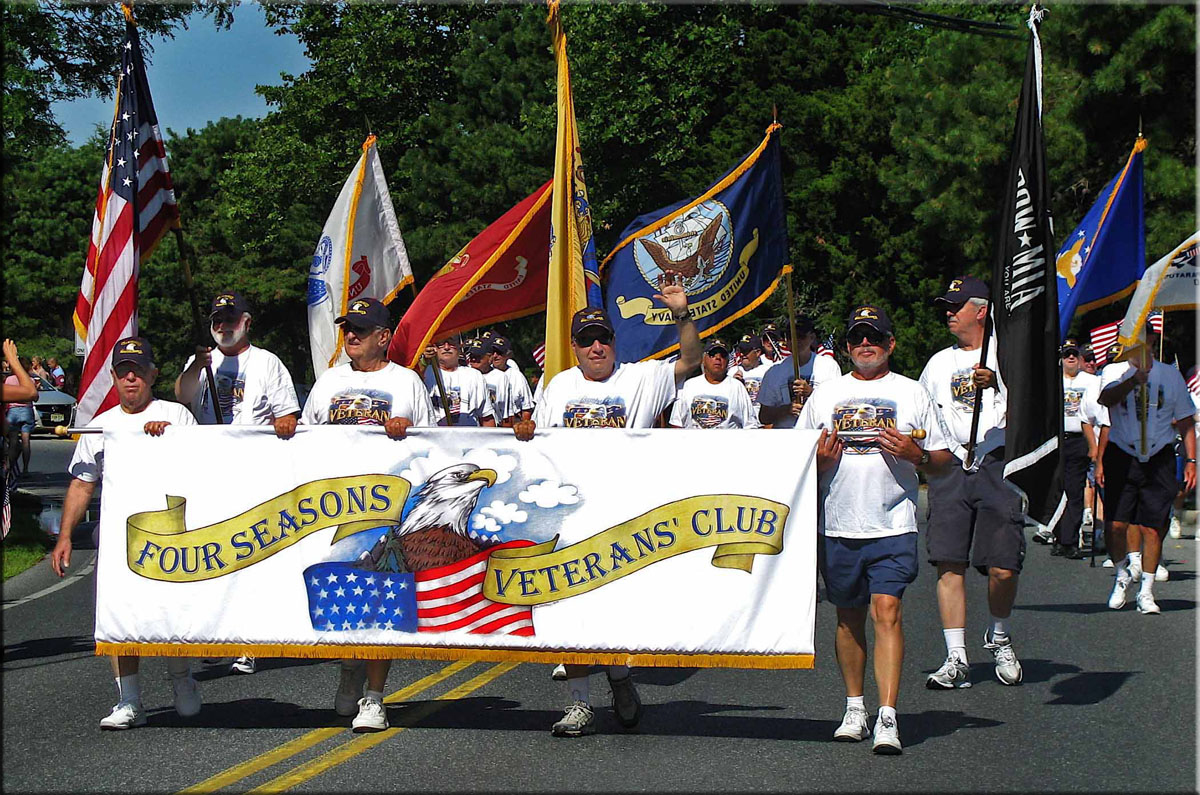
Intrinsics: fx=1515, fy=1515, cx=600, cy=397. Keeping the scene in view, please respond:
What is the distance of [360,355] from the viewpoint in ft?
24.6

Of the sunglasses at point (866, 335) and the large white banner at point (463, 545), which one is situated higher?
the sunglasses at point (866, 335)

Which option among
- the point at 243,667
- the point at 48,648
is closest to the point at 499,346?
the point at 48,648

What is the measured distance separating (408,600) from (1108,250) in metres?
7.32

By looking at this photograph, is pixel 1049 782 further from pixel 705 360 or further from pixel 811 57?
pixel 811 57

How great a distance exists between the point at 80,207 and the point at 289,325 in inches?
369

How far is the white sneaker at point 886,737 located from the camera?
20.9 feet

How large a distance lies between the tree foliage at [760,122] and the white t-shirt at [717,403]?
29.6 ft

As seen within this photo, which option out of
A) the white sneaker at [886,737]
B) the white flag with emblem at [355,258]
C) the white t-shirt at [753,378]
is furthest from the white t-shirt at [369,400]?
the white t-shirt at [753,378]

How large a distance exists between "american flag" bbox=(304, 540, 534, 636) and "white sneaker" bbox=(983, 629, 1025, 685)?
285cm

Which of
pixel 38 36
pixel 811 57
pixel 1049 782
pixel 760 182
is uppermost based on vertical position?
pixel 811 57

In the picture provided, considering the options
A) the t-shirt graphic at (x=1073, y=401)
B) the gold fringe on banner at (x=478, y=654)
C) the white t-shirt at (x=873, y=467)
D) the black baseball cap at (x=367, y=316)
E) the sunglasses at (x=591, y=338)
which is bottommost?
the gold fringe on banner at (x=478, y=654)

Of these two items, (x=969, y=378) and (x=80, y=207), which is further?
(x=80, y=207)

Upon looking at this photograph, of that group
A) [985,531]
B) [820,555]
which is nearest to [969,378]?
[985,531]

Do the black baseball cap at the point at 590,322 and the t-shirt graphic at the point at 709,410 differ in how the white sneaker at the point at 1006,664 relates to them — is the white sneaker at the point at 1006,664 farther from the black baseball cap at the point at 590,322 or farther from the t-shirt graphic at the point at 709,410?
the t-shirt graphic at the point at 709,410
